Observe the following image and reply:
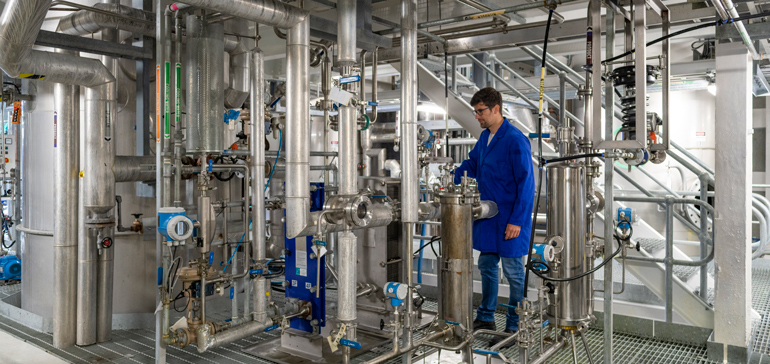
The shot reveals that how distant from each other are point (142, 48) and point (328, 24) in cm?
159

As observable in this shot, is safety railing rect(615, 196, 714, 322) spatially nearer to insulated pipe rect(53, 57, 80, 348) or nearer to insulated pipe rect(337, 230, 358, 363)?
insulated pipe rect(337, 230, 358, 363)

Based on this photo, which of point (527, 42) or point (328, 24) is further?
point (527, 42)

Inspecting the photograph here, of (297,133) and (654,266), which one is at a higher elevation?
(297,133)

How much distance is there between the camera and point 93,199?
4.23 m

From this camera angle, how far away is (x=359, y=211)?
2.96 metres

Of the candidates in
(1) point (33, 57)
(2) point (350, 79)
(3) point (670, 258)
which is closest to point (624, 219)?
(3) point (670, 258)

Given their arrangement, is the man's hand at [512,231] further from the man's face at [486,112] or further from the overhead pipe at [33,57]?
the overhead pipe at [33,57]

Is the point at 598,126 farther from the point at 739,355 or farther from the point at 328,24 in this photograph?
the point at 739,355

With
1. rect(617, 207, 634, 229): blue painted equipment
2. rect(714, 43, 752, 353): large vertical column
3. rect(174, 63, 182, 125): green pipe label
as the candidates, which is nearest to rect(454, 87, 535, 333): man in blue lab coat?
rect(617, 207, 634, 229): blue painted equipment

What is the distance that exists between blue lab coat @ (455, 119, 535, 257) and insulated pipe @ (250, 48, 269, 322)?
1.56 metres

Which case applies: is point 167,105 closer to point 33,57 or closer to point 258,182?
point 258,182

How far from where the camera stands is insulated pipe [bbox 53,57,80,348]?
4.33 metres

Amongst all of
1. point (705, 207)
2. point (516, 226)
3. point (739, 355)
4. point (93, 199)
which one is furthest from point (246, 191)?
point (739, 355)

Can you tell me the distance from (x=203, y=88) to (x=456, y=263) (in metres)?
2.14
